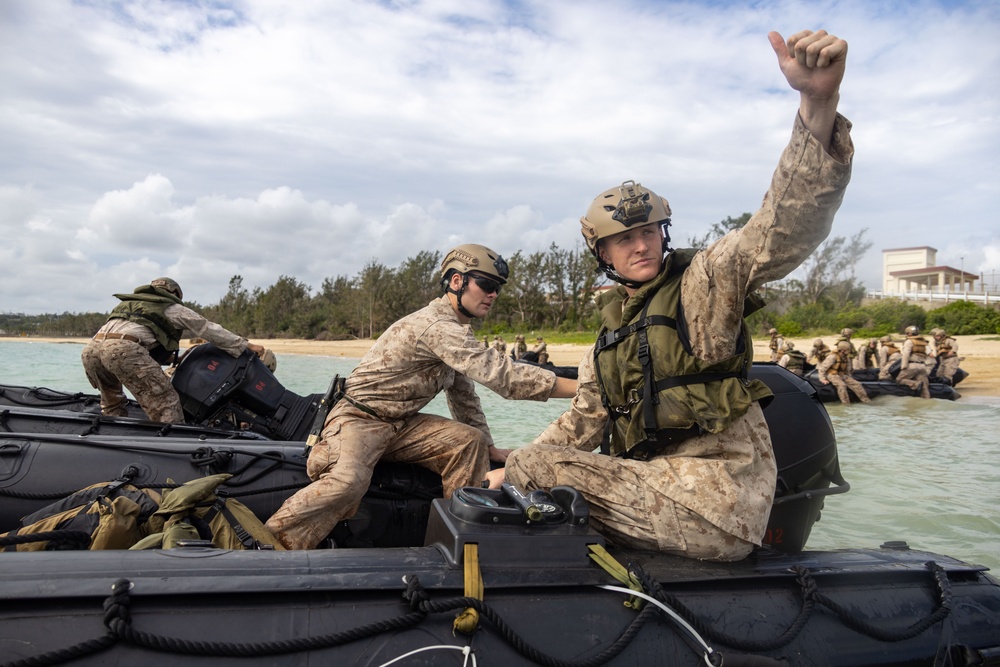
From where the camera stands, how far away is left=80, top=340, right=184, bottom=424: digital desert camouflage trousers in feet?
19.5

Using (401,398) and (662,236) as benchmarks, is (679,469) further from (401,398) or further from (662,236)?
(401,398)

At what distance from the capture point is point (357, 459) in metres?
3.39

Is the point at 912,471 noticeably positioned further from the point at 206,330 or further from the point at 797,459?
the point at 206,330

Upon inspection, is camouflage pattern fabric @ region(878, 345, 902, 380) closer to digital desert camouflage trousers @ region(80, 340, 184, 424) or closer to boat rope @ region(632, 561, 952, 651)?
digital desert camouflage trousers @ region(80, 340, 184, 424)

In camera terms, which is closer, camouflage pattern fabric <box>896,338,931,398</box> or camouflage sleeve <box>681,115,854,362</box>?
camouflage sleeve <box>681,115,854,362</box>

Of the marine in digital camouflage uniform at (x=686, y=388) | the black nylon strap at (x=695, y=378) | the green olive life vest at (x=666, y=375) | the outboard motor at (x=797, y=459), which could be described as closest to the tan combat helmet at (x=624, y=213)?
the marine in digital camouflage uniform at (x=686, y=388)

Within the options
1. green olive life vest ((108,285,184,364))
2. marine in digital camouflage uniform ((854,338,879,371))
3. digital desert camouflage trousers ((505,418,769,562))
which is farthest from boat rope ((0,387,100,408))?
marine in digital camouflage uniform ((854,338,879,371))

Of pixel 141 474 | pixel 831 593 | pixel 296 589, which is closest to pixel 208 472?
pixel 141 474

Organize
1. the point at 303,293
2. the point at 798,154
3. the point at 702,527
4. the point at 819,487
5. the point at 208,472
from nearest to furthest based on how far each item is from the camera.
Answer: the point at 798,154 < the point at 702,527 < the point at 819,487 < the point at 208,472 < the point at 303,293

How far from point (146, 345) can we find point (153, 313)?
272 mm

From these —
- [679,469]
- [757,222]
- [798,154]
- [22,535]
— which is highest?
[798,154]

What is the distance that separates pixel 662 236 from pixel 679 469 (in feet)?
2.61

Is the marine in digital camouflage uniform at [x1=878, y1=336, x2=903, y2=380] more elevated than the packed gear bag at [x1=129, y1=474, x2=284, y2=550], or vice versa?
the packed gear bag at [x1=129, y1=474, x2=284, y2=550]

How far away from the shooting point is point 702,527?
2346mm
